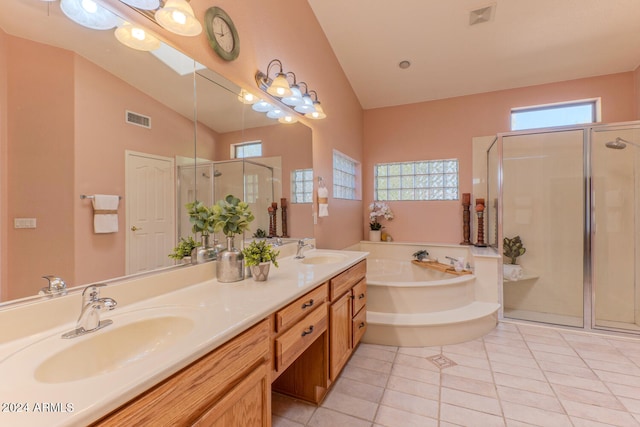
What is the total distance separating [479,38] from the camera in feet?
9.67

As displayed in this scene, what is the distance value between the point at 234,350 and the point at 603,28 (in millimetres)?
4153

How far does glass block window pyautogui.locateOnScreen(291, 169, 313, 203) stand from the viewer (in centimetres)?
252

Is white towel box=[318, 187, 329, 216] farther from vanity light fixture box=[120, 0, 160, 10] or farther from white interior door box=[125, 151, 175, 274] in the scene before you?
vanity light fixture box=[120, 0, 160, 10]

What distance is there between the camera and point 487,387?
189 centimetres

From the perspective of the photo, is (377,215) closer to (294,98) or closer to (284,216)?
(284,216)

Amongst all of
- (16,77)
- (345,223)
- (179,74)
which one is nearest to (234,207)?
(179,74)

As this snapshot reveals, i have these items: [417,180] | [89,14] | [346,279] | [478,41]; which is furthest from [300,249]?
[478,41]

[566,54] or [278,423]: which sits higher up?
[566,54]

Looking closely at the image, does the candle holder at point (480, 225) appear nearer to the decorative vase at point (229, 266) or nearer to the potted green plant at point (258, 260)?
the potted green plant at point (258, 260)

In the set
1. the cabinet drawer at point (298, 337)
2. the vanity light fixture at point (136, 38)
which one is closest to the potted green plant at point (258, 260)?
the cabinet drawer at point (298, 337)

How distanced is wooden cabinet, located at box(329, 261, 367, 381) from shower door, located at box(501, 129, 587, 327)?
76.0 inches

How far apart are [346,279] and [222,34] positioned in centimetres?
178

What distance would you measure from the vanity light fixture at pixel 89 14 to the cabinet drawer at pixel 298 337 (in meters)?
1.45

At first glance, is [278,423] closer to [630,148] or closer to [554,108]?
[630,148]
